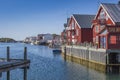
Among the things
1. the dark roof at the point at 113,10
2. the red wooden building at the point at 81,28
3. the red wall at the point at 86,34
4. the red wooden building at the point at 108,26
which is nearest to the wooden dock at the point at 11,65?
the red wooden building at the point at 108,26

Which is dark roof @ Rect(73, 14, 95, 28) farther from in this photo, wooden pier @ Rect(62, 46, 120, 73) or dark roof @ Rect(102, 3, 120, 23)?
dark roof @ Rect(102, 3, 120, 23)

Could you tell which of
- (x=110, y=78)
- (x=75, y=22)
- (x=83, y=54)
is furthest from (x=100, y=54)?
(x=75, y=22)

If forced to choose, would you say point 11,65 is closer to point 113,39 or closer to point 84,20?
point 113,39

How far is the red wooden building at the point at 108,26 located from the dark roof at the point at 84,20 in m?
5.51

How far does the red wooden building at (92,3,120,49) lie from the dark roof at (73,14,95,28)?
217 inches

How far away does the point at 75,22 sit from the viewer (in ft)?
282

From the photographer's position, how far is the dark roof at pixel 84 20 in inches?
3246

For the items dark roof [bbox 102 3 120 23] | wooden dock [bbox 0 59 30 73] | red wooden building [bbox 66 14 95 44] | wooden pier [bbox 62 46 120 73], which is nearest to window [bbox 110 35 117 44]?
wooden pier [bbox 62 46 120 73]

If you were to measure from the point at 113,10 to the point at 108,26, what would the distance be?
11.3 m

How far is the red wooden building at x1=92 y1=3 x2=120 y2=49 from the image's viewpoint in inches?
2076

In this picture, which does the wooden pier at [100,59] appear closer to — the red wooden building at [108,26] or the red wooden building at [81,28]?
the red wooden building at [108,26]

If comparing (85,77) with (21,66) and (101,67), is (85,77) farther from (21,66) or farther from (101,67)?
(21,66)

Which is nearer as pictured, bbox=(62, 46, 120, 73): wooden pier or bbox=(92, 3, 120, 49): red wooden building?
bbox=(62, 46, 120, 73): wooden pier

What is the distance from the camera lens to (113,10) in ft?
208
